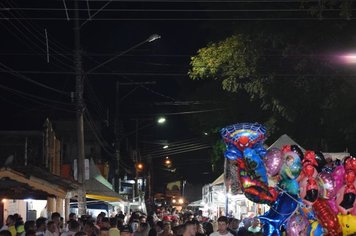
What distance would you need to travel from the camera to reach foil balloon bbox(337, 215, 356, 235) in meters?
11.8

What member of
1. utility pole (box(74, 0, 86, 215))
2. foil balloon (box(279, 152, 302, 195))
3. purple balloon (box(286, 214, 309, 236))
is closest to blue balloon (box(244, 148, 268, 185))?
foil balloon (box(279, 152, 302, 195))

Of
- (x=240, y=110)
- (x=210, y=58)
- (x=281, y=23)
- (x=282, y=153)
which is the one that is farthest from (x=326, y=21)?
(x=282, y=153)

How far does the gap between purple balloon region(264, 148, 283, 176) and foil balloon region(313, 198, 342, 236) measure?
0.94 metres

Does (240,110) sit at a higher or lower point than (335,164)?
higher

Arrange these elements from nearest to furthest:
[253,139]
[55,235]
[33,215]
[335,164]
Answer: [253,139], [335,164], [55,235], [33,215]

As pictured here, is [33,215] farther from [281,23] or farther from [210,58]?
[281,23]

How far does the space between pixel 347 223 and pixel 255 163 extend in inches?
76.3

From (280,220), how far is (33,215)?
43.5ft

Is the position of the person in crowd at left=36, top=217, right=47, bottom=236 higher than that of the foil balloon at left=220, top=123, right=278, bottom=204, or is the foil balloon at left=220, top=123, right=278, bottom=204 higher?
the foil balloon at left=220, top=123, right=278, bottom=204

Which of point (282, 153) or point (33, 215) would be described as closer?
point (282, 153)

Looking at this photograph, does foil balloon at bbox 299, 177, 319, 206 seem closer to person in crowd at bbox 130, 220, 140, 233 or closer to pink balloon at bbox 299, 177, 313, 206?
pink balloon at bbox 299, 177, 313, 206

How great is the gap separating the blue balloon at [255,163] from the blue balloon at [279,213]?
51 centimetres

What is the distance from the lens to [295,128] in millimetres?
26125

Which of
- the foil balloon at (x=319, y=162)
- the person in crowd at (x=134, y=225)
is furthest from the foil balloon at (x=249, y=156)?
the person in crowd at (x=134, y=225)
